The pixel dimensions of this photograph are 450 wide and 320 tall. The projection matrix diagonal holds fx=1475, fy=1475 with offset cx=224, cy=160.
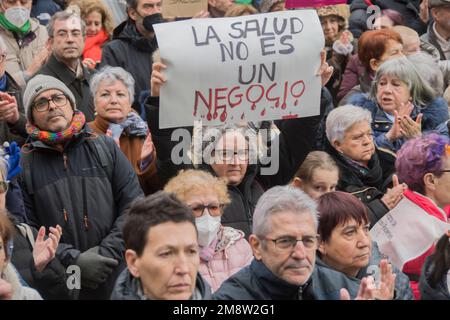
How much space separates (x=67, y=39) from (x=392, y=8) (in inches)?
145

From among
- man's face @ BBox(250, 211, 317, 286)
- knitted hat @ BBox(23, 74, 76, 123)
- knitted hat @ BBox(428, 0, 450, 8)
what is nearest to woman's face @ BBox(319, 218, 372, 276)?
man's face @ BBox(250, 211, 317, 286)

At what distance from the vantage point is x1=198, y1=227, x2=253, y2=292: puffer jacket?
800 cm

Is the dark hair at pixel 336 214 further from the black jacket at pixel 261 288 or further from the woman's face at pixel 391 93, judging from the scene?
the woman's face at pixel 391 93

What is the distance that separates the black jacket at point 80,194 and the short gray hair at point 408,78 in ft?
7.76

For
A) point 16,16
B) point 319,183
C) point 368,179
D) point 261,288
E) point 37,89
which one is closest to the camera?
point 261,288

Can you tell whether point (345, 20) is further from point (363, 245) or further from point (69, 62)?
point (363, 245)

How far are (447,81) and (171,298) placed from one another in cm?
555

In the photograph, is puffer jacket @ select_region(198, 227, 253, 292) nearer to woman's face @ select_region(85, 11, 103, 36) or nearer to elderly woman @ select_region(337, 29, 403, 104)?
elderly woman @ select_region(337, 29, 403, 104)

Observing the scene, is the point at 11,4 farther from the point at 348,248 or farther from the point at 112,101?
the point at 348,248

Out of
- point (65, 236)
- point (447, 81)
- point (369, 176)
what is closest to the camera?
point (65, 236)

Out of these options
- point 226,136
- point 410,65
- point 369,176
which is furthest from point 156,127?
point 410,65

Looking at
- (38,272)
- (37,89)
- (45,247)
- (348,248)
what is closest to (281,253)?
(348,248)

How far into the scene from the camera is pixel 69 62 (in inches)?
407

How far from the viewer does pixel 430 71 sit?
1057 centimetres
